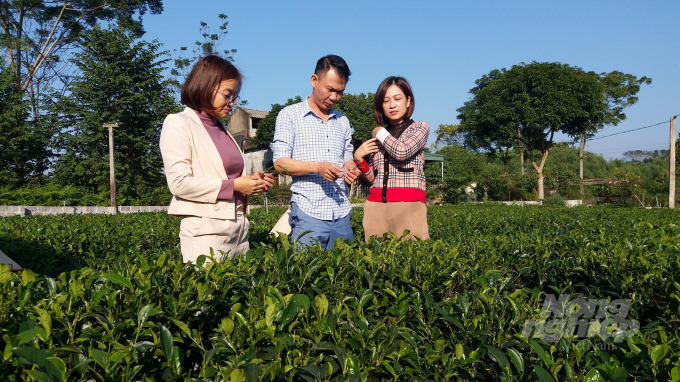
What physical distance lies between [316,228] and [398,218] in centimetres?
67

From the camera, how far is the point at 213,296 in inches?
65.4

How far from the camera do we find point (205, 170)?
237cm

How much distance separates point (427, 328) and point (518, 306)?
0.36 m

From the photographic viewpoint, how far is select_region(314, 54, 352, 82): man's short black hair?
9.39 feet

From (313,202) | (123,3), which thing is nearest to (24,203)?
(123,3)

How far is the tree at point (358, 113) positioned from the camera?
34.7 m

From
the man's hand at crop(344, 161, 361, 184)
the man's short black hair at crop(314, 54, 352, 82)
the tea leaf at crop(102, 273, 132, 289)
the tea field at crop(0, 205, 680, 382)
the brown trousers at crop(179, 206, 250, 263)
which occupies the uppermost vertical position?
the man's short black hair at crop(314, 54, 352, 82)

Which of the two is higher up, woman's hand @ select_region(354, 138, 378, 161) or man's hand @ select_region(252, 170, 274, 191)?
woman's hand @ select_region(354, 138, 378, 161)

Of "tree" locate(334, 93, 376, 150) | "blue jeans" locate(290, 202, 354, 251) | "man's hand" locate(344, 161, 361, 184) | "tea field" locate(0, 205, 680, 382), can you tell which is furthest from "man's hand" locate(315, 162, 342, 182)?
"tree" locate(334, 93, 376, 150)

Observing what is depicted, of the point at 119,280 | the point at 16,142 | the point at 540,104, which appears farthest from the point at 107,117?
the point at 540,104

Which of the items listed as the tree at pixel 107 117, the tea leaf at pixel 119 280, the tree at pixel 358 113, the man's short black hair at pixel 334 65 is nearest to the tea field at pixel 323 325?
the tea leaf at pixel 119 280

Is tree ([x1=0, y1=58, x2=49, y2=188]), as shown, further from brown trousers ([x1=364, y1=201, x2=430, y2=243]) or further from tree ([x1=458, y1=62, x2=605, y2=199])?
tree ([x1=458, y1=62, x2=605, y2=199])

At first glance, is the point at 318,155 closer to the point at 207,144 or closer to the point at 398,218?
the point at 398,218

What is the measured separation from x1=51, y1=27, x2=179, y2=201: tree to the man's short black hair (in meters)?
20.6
